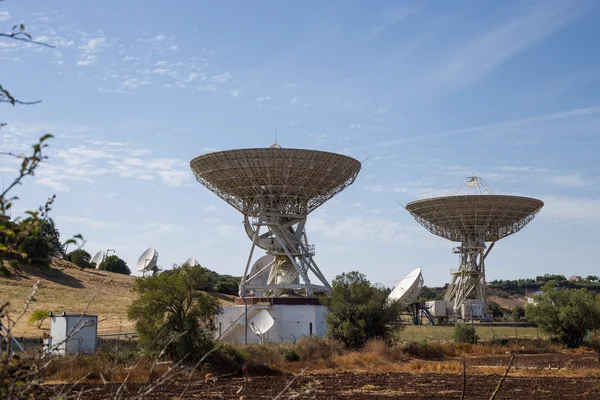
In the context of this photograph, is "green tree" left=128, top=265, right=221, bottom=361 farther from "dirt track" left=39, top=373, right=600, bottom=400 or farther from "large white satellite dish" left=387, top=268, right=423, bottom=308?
"large white satellite dish" left=387, top=268, right=423, bottom=308

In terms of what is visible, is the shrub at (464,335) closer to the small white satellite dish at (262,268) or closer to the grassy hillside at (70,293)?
the small white satellite dish at (262,268)

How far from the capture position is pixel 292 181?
52.3 metres

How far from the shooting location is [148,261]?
9019 centimetres

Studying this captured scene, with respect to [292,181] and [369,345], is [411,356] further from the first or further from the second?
[292,181]

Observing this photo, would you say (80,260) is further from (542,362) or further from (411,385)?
(411,385)

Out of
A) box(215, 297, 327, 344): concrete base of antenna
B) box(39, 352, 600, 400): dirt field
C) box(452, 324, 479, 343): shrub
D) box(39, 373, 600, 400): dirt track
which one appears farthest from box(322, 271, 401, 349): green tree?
box(39, 373, 600, 400): dirt track

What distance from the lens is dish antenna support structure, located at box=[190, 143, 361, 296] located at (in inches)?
2009

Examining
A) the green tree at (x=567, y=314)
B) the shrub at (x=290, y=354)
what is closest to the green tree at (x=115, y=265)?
the green tree at (x=567, y=314)

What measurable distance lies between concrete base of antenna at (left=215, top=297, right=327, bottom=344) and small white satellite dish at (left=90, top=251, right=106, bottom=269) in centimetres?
6122

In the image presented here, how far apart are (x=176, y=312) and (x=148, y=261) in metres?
55.9

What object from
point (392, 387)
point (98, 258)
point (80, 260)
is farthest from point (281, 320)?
point (98, 258)

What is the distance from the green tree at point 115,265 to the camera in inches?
4372

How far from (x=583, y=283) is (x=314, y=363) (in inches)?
5789

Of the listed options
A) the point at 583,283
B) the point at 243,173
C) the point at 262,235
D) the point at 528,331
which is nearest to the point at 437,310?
the point at 528,331
